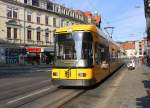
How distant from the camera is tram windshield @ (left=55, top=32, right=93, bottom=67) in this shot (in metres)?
18.2

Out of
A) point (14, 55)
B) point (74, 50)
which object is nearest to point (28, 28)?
point (14, 55)

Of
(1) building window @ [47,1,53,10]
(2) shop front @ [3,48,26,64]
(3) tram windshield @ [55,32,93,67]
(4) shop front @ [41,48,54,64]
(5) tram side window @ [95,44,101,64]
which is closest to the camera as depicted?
(3) tram windshield @ [55,32,93,67]

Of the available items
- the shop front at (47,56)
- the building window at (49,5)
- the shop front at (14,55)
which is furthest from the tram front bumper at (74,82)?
the building window at (49,5)

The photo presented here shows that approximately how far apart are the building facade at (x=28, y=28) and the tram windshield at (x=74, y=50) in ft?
156

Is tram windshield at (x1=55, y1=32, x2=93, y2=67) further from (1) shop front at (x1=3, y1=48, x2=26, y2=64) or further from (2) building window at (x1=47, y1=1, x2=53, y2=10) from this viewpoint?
(2) building window at (x1=47, y1=1, x2=53, y2=10)

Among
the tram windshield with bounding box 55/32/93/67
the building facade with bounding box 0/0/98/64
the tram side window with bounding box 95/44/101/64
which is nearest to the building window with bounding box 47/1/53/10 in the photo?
the building facade with bounding box 0/0/98/64

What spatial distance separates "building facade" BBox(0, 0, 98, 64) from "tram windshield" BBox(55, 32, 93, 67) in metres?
47.5

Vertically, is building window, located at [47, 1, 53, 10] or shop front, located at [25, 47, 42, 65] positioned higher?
building window, located at [47, 1, 53, 10]

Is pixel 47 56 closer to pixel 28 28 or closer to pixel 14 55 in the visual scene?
pixel 28 28

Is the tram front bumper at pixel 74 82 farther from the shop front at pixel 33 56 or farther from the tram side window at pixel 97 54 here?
the shop front at pixel 33 56

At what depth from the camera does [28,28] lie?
75750mm

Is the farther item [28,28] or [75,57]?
[28,28]

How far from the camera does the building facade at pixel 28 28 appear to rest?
→ 67.6 metres

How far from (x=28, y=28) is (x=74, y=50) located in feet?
191
